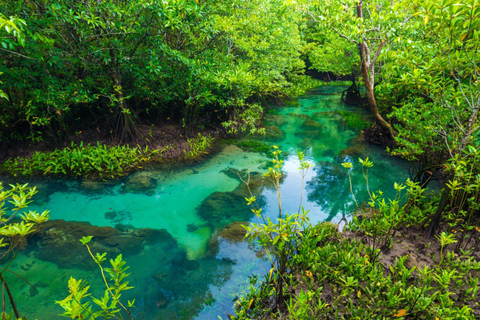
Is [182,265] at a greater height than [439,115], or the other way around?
[439,115]

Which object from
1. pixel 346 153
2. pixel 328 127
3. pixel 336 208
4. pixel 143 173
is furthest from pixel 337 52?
pixel 143 173

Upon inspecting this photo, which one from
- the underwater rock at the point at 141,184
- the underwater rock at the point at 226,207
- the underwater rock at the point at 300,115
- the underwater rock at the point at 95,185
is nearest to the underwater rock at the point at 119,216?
the underwater rock at the point at 141,184

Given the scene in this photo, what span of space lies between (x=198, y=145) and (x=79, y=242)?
4982 millimetres

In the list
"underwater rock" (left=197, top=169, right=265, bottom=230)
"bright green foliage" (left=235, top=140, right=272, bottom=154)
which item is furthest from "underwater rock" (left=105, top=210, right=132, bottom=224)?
"bright green foliage" (left=235, top=140, right=272, bottom=154)

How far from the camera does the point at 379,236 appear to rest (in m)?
A: 4.14

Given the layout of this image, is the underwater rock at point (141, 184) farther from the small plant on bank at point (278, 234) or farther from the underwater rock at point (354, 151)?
the underwater rock at point (354, 151)

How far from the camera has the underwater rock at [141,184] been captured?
660cm

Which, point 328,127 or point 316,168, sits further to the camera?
point 328,127

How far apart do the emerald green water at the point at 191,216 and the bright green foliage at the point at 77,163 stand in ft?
1.39

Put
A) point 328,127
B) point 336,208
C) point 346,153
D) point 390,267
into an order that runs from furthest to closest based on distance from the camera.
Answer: point 328,127
point 346,153
point 336,208
point 390,267

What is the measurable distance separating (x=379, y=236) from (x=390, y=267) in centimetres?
85

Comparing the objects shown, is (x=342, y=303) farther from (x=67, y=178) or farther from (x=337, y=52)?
(x=337, y=52)

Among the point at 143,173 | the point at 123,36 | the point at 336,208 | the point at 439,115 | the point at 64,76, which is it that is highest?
the point at 123,36

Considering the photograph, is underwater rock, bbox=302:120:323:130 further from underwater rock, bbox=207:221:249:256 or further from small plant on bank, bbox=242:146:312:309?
small plant on bank, bbox=242:146:312:309
